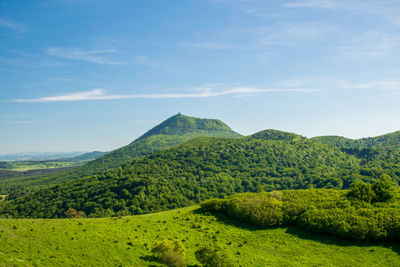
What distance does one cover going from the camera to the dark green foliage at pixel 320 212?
68375 millimetres

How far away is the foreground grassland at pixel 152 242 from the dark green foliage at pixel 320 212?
2.86 meters

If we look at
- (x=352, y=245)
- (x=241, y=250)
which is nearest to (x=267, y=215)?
(x=241, y=250)

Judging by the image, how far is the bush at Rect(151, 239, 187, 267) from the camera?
177 feet

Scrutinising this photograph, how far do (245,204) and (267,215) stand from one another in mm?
8919

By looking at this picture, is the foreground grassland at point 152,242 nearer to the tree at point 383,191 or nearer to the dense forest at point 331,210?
the dense forest at point 331,210

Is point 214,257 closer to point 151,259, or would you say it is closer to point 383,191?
point 151,259

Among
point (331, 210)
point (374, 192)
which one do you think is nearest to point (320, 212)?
point (331, 210)

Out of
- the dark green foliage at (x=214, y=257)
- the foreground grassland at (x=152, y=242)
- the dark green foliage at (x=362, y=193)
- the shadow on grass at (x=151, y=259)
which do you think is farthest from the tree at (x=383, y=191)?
the shadow on grass at (x=151, y=259)

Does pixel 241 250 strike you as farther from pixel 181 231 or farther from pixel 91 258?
pixel 91 258

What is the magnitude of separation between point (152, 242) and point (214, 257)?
855 inches

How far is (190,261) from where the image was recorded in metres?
58.0

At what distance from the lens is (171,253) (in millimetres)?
54156

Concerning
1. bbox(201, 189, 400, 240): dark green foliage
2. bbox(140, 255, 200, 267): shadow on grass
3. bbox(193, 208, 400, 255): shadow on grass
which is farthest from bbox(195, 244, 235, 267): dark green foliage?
bbox(201, 189, 400, 240): dark green foliage

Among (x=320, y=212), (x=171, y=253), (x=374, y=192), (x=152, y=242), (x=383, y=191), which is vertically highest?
(x=383, y=191)
